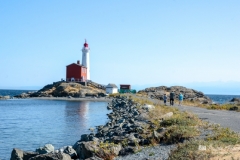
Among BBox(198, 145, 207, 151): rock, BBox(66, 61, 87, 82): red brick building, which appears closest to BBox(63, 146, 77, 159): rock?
BBox(198, 145, 207, 151): rock

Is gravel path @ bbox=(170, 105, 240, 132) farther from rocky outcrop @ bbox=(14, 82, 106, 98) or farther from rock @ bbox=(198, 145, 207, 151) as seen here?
rocky outcrop @ bbox=(14, 82, 106, 98)

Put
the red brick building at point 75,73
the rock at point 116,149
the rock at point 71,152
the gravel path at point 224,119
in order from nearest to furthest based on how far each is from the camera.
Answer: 1. the rock at point 116,149
2. the rock at point 71,152
3. the gravel path at point 224,119
4. the red brick building at point 75,73

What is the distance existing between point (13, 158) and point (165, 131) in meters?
5.98

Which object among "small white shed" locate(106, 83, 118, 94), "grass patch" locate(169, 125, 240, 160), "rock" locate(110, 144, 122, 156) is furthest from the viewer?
"small white shed" locate(106, 83, 118, 94)

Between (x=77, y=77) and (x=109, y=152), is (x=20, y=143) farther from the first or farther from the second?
(x=77, y=77)

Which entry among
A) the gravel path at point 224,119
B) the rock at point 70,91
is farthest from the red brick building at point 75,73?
the gravel path at point 224,119

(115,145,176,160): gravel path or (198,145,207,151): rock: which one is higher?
(198,145,207,151): rock

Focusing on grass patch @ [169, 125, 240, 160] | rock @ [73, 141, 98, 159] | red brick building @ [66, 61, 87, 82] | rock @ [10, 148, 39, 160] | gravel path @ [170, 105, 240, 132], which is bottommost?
rock @ [10, 148, 39, 160]

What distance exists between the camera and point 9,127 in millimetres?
25125

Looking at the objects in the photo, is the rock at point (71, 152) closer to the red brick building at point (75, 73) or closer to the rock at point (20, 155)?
the rock at point (20, 155)

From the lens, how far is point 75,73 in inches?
3014

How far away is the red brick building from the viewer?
76.4 m

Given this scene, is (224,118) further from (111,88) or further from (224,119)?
(111,88)

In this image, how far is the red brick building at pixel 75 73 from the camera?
7638cm
